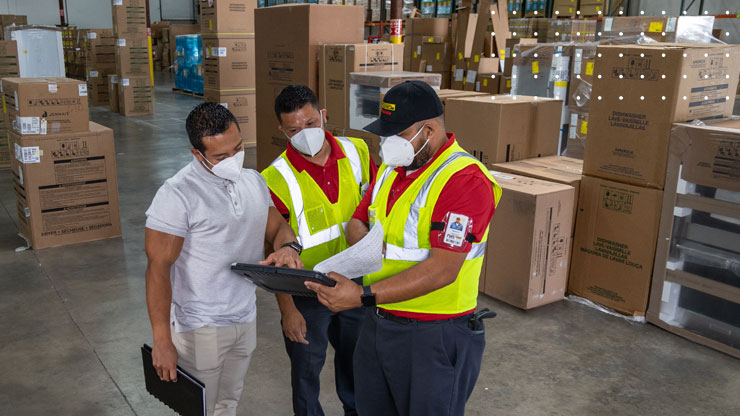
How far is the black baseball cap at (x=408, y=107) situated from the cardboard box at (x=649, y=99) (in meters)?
2.44

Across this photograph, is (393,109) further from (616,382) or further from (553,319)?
(553,319)

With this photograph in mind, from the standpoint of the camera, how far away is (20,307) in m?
4.07

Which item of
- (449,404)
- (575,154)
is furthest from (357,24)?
(449,404)

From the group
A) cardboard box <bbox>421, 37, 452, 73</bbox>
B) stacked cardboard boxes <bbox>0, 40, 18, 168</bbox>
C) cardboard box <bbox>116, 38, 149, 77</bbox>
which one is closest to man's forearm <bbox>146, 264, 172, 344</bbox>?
stacked cardboard boxes <bbox>0, 40, 18, 168</bbox>

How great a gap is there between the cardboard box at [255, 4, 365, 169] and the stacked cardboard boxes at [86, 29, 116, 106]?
354 inches

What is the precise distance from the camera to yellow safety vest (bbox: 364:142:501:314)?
179 cm

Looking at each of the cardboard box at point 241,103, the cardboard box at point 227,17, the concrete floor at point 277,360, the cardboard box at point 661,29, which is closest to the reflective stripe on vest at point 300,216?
the concrete floor at point 277,360

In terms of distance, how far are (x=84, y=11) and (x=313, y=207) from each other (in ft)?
85.8

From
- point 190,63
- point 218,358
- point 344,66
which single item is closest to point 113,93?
point 190,63

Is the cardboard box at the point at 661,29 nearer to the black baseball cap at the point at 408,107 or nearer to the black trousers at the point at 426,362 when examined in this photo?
the black baseball cap at the point at 408,107

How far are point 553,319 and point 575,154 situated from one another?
2564 mm

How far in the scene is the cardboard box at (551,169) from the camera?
421 cm

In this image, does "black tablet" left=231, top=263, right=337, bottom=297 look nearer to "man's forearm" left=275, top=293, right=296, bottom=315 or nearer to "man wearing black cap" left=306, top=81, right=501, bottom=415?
"man wearing black cap" left=306, top=81, right=501, bottom=415

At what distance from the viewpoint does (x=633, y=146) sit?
153 inches
